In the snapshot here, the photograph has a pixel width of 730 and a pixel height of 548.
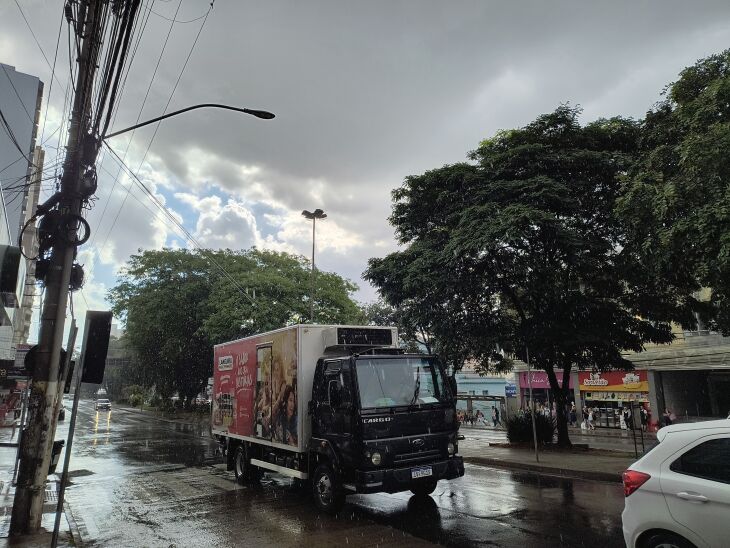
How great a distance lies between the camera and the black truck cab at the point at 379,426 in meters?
7.46

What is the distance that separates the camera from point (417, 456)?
25.6 ft

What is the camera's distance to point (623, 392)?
1207 inches

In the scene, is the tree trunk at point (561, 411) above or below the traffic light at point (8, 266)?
below

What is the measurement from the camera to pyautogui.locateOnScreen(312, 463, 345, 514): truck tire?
7.74 m

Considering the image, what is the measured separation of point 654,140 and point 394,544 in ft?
40.9

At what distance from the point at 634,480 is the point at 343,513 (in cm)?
498

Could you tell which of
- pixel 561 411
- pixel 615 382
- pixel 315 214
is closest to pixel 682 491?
pixel 561 411

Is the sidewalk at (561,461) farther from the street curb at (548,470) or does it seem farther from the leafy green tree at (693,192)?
the leafy green tree at (693,192)

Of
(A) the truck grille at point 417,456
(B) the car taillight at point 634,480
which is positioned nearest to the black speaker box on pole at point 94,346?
(A) the truck grille at point 417,456

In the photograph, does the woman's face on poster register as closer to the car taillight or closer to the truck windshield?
the truck windshield

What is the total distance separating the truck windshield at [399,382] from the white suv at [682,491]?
3.93 meters

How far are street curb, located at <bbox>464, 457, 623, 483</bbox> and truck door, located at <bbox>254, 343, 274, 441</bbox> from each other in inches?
281

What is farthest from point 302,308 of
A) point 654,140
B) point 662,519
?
point 662,519

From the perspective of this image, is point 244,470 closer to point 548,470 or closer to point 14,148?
point 548,470
